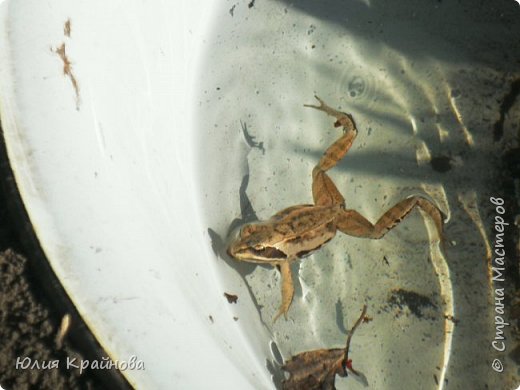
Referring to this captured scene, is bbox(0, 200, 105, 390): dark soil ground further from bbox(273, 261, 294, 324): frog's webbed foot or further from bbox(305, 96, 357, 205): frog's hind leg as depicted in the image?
bbox(305, 96, 357, 205): frog's hind leg

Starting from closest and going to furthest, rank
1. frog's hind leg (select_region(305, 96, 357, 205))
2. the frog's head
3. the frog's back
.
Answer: the frog's head < the frog's back < frog's hind leg (select_region(305, 96, 357, 205))

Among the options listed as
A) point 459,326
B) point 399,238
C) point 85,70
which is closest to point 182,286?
point 85,70

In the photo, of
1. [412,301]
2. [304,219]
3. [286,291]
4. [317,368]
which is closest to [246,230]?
[304,219]

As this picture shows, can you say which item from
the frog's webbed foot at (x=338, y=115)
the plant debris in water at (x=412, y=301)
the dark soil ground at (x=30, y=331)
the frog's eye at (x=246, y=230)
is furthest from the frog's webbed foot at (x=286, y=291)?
the dark soil ground at (x=30, y=331)

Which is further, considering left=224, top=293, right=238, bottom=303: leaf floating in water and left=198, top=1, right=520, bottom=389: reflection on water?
left=198, top=1, right=520, bottom=389: reflection on water

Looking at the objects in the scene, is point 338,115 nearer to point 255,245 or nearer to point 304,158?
point 304,158

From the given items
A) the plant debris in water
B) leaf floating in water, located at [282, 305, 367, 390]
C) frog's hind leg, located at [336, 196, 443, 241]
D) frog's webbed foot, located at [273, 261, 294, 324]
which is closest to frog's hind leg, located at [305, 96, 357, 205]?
frog's hind leg, located at [336, 196, 443, 241]

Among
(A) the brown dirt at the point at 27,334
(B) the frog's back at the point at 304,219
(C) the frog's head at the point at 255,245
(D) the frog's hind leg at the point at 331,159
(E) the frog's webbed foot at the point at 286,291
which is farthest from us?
(D) the frog's hind leg at the point at 331,159

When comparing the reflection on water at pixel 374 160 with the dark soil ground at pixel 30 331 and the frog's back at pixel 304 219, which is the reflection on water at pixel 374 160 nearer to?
the frog's back at pixel 304 219
